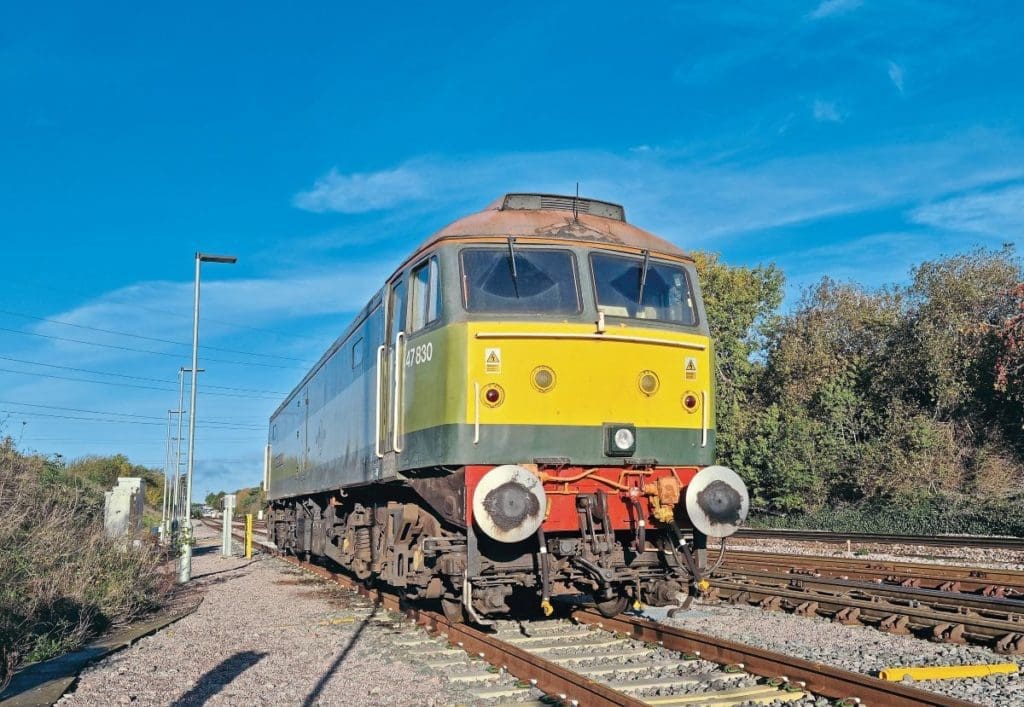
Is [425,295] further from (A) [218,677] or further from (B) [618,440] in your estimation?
(A) [218,677]

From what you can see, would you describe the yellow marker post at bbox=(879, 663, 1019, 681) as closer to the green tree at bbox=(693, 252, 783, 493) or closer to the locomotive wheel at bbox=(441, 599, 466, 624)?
the locomotive wheel at bbox=(441, 599, 466, 624)

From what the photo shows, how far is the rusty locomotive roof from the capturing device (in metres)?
8.20

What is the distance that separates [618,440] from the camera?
7.86 metres

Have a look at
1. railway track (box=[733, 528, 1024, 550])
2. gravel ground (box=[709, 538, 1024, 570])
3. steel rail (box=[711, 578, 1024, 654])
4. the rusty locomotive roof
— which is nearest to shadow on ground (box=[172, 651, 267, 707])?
the rusty locomotive roof

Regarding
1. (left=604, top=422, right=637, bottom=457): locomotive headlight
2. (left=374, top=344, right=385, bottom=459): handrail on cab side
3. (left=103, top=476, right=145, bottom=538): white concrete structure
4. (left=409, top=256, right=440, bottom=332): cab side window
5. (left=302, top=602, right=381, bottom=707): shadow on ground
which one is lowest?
(left=302, top=602, right=381, bottom=707): shadow on ground

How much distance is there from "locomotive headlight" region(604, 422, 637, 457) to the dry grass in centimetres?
506

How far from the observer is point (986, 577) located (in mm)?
12266

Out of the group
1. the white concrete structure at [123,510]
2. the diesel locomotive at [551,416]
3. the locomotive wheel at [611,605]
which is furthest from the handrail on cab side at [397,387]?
the white concrete structure at [123,510]

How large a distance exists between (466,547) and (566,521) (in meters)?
0.86

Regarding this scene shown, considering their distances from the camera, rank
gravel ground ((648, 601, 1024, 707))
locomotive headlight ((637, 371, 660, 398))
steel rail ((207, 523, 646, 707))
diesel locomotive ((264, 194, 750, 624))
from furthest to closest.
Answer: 1. locomotive headlight ((637, 371, 660, 398))
2. diesel locomotive ((264, 194, 750, 624))
3. gravel ground ((648, 601, 1024, 707))
4. steel rail ((207, 523, 646, 707))

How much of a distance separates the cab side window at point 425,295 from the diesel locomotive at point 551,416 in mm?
26

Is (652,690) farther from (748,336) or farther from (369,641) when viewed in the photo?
(748,336)

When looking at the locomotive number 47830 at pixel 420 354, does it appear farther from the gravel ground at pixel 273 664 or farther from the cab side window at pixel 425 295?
the gravel ground at pixel 273 664

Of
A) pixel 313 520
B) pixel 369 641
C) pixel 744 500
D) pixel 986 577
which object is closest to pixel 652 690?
pixel 744 500
